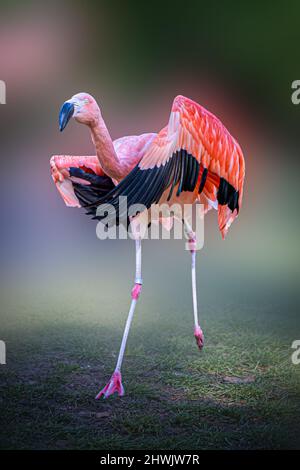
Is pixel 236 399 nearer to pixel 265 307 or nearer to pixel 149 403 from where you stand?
pixel 149 403

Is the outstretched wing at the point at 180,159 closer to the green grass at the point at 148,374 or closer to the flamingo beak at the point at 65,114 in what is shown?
the flamingo beak at the point at 65,114

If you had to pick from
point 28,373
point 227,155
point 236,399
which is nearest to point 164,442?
point 236,399

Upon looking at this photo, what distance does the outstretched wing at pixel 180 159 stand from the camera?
A: 174 centimetres

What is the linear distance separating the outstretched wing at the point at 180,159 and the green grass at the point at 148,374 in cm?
67

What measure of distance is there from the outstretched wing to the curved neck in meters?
0.14

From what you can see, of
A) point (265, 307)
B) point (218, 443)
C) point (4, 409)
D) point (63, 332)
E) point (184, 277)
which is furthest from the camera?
point (184, 277)

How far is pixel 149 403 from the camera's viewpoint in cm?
192

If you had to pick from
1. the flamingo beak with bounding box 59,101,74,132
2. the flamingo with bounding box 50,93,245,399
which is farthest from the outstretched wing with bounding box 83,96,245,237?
the flamingo beak with bounding box 59,101,74,132

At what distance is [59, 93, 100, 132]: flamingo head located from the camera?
5.73 ft

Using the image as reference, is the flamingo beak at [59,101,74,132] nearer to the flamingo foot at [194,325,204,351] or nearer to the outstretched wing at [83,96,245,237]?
the outstretched wing at [83,96,245,237]

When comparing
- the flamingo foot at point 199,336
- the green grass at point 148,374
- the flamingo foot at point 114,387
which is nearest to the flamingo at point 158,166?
the flamingo foot at point 114,387

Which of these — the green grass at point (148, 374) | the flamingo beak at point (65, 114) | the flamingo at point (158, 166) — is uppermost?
the flamingo beak at point (65, 114)

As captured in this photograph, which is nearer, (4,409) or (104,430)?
(104,430)

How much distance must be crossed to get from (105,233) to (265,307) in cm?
109
